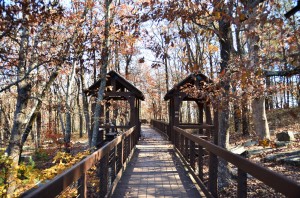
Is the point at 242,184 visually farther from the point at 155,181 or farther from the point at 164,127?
the point at 164,127

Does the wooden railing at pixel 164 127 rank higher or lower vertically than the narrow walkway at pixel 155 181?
higher

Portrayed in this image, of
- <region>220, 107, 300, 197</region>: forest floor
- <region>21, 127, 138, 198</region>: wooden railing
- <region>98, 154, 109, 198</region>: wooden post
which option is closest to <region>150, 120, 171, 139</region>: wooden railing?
<region>220, 107, 300, 197</region>: forest floor

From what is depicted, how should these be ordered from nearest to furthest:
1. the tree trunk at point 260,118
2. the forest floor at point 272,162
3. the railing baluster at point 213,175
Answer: the railing baluster at point 213,175 → the forest floor at point 272,162 → the tree trunk at point 260,118

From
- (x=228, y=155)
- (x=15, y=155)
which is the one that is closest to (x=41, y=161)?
(x=15, y=155)

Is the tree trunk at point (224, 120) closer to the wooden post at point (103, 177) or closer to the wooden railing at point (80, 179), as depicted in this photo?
the wooden railing at point (80, 179)

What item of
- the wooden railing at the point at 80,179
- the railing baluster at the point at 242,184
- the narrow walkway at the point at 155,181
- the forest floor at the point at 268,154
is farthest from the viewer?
the forest floor at the point at 268,154

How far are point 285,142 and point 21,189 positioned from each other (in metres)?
12.7

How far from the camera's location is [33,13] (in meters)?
5.14

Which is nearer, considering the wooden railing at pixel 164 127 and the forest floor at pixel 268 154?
the forest floor at pixel 268 154

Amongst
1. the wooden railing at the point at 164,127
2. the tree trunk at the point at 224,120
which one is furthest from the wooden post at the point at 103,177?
the wooden railing at the point at 164,127

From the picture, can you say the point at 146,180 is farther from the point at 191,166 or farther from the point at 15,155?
the point at 15,155

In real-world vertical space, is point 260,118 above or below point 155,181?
above

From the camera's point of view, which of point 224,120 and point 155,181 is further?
point 224,120

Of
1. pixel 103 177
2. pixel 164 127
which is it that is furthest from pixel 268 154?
pixel 164 127
